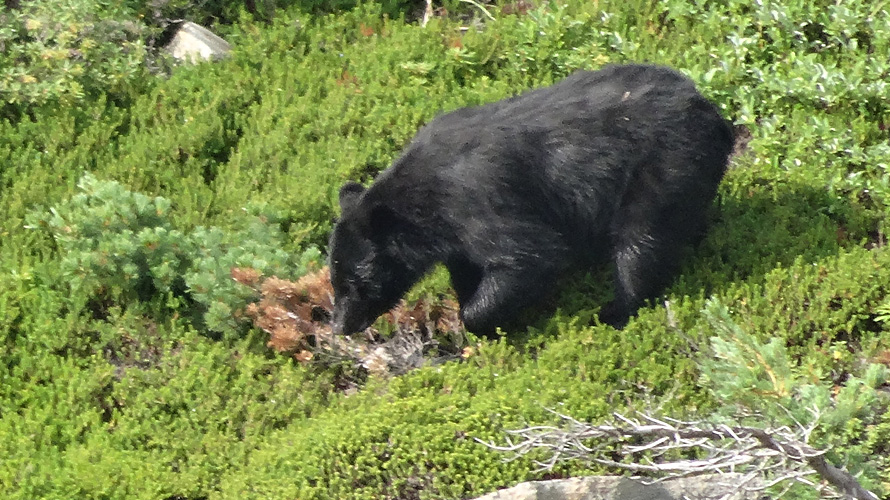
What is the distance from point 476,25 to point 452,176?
11.6 feet

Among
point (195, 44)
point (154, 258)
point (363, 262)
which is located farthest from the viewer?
point (195, 44)

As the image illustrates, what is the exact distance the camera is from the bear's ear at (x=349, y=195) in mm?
5324

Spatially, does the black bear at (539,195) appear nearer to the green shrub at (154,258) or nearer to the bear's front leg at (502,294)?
the bear's front leg at (502,294)

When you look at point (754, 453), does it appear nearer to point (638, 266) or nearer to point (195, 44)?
point (638, 266)

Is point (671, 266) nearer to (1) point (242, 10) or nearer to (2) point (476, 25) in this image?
(2) point (476, 25)

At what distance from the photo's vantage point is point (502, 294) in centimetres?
513

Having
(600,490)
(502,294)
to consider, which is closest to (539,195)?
(502,294)

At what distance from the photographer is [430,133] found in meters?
5.38

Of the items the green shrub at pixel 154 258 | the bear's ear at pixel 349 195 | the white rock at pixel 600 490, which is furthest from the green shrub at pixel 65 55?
the white rock at pixel 600 490

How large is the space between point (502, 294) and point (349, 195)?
1110 mm

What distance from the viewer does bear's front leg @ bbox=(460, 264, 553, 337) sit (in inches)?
201

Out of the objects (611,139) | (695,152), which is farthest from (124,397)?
(695,152)

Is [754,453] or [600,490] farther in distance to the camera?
[600,490]

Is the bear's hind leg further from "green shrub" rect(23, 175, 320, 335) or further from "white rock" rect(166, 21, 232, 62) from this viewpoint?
"white rock" rect(166, 21, 232, 62)
